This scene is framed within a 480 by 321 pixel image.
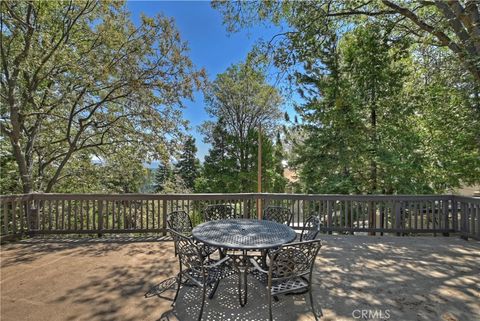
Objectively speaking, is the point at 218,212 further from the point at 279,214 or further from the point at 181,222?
the point at 279,214

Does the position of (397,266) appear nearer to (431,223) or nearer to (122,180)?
(431,223)

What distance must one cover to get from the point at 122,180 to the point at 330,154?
7646 mm

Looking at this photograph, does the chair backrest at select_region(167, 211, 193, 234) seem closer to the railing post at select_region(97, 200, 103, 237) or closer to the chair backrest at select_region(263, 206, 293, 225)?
the chair backrest at select_region(263, 206, 293, 225)

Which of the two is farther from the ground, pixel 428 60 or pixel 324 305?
pixel 428 60

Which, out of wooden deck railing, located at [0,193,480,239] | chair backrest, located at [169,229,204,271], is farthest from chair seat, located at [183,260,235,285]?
wooden deck railing, located at [0,193,480,239]

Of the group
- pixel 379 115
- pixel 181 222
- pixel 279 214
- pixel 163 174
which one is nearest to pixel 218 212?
pixel 181 222

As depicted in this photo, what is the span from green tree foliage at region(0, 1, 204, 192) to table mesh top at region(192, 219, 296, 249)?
17.1 feet

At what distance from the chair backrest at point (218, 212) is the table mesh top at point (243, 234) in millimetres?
715

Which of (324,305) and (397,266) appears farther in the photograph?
(397,266)

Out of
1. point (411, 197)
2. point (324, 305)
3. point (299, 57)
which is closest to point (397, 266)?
point (324, 305)

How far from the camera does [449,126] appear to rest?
8.29 m

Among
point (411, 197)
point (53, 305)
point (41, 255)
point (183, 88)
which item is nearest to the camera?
point (53, 305)

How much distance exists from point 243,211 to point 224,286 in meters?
2.55

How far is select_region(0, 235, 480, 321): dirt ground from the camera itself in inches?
96.3
